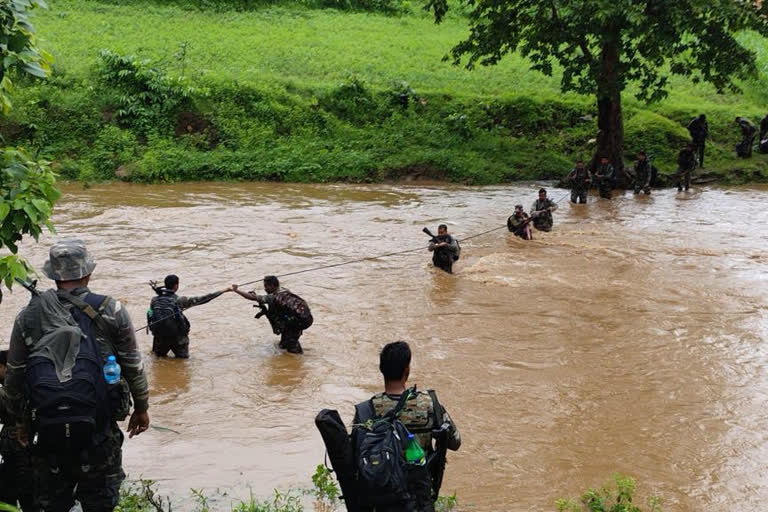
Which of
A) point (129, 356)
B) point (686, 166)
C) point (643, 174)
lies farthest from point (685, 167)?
point (129, 356)

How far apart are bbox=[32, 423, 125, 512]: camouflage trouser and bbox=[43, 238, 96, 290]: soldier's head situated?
0.79 meters

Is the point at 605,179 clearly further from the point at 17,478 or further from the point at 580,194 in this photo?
the point at 17,478

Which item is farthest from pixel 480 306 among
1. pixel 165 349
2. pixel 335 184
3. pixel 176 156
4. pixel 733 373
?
pixel 176 156

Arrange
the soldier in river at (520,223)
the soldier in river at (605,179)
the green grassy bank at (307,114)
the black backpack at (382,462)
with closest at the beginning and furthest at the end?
the black backpack at (382,462) < the soldier in river at (520,223) < the soldier in river at (605,179) < the green grassy bank at (307,114)

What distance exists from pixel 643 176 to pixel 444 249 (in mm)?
10628

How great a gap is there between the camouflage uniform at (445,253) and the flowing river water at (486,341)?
1.13 feet

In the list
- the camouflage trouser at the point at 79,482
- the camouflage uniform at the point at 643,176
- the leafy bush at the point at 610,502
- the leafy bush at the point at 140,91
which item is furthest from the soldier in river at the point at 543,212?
the camouflage trouser at the point at 79,482

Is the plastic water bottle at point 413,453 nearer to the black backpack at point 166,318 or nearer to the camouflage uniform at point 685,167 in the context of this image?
the black backpack at point 166,318

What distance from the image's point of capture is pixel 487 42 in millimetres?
23078

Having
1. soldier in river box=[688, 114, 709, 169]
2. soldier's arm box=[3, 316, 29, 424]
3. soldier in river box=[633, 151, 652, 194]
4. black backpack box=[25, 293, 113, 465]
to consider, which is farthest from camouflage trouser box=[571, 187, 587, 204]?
soldier's arm box=[3, 316, 29, 424]

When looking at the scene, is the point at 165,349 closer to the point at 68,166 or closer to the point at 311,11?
the point at 68,166

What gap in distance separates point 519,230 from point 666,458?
9496 millimetres

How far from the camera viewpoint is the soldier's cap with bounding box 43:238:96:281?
4.46 meters

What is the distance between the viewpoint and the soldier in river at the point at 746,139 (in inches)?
985
